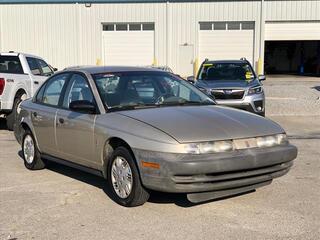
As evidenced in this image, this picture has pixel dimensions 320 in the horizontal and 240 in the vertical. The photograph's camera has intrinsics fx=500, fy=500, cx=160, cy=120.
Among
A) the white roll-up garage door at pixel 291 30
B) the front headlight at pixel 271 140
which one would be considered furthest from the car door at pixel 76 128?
the white roll-up garage door at pixel 291 30

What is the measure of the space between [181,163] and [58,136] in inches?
91.3

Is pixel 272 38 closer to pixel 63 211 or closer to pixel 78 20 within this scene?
pixel 78 20

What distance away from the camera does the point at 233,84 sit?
39.1 ft

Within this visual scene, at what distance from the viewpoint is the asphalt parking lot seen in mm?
4594

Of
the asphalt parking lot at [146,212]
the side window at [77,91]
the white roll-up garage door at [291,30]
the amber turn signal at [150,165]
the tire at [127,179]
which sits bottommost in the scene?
the asphalt parking lot at [146,212]

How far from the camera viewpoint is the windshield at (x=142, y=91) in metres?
5.89

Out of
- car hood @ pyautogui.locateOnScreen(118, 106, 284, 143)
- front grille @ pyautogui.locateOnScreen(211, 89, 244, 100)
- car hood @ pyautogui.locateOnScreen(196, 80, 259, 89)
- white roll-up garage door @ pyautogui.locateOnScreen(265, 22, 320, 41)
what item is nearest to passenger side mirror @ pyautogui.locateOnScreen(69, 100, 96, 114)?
car hood @ pyautogui.locateOnScreen(118, 106, 284, 143)

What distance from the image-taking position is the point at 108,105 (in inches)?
229

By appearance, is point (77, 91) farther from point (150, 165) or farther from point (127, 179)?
point (150, 165)

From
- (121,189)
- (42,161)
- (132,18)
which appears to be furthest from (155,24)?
(121,189)

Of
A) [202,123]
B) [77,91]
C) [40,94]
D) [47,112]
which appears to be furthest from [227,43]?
[202,123]

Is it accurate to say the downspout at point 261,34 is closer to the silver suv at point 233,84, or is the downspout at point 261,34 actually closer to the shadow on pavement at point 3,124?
the silver suv at point 233,84

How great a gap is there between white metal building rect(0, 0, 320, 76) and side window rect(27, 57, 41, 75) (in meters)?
17.4

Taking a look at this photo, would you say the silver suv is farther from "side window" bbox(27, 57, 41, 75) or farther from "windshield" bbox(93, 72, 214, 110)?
"windshield" bbox(93, 72, 214, 110)
